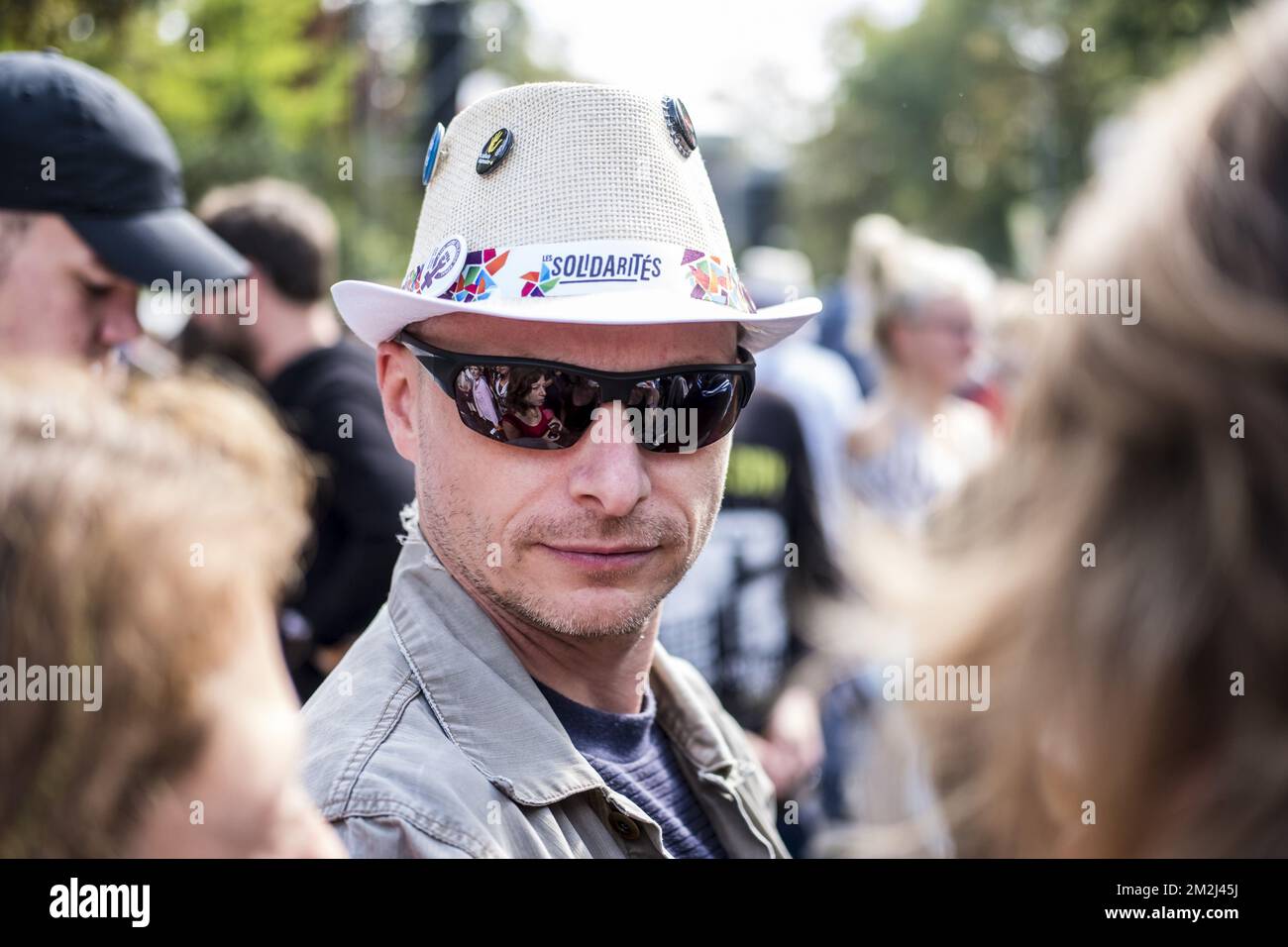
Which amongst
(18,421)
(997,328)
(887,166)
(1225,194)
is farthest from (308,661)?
(887,166)

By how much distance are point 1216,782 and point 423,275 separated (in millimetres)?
1387

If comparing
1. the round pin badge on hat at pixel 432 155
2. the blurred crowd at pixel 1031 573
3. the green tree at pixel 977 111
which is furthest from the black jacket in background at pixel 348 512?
the green tree at pixel 977 111

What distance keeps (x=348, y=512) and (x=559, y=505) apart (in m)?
2.09

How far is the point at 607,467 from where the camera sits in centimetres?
191

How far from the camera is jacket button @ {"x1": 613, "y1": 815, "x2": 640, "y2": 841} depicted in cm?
179

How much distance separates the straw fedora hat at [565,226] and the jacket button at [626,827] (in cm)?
74

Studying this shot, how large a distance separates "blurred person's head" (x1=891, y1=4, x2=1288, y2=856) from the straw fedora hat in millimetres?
877

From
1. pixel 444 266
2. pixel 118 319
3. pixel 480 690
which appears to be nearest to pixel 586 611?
pixel 480 690

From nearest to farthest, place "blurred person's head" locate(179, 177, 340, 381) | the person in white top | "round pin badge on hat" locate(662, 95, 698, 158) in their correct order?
"round pin badge on hat" locate(662, 95, 698, 158) < "blurred person's head" locate(179, 177, 340, 381) < the person in white top

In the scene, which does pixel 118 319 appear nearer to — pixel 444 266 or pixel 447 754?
pixel 444 266

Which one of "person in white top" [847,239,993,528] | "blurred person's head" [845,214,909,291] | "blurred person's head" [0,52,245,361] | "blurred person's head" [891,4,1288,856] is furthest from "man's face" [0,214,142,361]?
"blurred person's head" [845,214,909,291]

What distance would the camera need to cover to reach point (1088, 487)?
40.0 inches

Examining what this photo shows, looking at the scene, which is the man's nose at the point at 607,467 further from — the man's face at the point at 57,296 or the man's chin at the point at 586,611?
the man's face at the point at 57,296

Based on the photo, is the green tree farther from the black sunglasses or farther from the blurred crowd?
the blurred crowd
